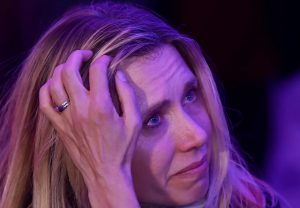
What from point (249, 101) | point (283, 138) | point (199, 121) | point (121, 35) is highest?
point (121, 35)

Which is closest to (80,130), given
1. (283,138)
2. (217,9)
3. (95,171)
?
(95,171)

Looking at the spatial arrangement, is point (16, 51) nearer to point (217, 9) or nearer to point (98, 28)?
point (98, 28)

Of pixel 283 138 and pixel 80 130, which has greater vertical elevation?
pixel 80 130

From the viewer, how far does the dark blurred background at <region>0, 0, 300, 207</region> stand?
1.77m

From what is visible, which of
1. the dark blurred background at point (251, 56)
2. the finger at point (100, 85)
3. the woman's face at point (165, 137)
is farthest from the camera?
the dark blurred background at point (251, 56)

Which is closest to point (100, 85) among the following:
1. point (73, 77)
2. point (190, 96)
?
point (73, 77)

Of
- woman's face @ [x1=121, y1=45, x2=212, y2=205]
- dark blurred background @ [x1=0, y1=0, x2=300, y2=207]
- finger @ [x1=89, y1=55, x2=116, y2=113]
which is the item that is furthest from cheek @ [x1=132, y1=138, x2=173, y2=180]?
dark blurred background @ [x1=0, y1=0, x2=300, y2=207]

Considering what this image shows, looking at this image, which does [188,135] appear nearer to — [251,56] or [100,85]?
[100,85]

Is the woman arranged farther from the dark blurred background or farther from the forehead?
the dark blurred background

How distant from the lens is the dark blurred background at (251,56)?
5.80ft

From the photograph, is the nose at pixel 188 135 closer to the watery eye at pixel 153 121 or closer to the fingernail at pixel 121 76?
the watery eye at pixel 153 121

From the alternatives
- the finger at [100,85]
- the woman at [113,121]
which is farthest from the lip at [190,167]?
the finger at [100,85]

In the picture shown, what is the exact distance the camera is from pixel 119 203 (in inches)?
41.9

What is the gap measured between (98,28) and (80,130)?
25 centimetres
